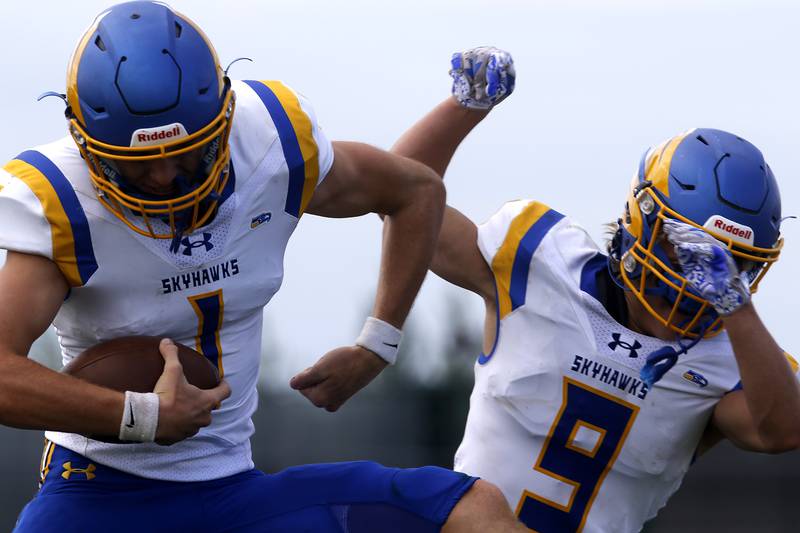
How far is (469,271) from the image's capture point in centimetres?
545

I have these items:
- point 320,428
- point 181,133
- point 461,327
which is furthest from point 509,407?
point 461,327

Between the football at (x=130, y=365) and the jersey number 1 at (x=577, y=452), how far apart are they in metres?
1.31

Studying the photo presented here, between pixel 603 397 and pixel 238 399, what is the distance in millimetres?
1257

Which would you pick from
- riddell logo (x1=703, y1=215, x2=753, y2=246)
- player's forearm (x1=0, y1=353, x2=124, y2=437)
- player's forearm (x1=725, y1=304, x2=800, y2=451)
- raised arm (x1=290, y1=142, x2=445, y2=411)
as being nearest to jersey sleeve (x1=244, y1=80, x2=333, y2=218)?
raised arm (x1=290, y1=142, x2=445, y2=411)

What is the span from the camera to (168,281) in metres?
4.66

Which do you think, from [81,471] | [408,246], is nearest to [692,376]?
[408,246]

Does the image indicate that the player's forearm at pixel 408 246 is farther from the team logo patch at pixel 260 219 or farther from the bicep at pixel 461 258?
the team logo patch at pixel 260 219

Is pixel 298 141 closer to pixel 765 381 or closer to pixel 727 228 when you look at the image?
pixel 727 228

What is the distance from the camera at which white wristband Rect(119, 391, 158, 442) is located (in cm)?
432

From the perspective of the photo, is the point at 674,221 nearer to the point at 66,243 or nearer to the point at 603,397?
the point at 603,397

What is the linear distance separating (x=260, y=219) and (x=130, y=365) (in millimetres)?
664

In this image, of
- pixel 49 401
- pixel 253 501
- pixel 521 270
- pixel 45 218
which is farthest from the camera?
pixel 521 270

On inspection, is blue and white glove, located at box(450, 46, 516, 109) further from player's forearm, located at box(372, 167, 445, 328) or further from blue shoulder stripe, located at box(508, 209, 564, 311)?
blue shoulder stripe, located at box(508, 209, 564, 311)

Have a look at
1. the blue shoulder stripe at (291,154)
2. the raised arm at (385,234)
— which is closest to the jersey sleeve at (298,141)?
the blue shoulder stripe at (291,154)
